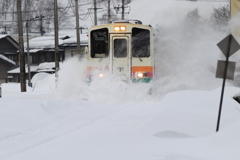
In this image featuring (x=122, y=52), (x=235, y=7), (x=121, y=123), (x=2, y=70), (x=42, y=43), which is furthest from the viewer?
(x=42, y=43)

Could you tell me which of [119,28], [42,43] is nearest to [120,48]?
[119,28]

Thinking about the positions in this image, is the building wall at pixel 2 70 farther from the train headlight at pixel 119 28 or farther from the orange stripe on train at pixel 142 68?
the orange stripe on train at pixel 142 68

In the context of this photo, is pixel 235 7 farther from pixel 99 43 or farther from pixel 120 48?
pixel 99 43

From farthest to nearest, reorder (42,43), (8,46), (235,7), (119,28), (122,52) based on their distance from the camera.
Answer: (42,43) → (8,46) → (235,7) → (122,52) → (119,28)

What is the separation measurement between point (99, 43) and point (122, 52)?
0.91 metres

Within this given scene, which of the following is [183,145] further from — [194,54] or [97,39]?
[194,54]

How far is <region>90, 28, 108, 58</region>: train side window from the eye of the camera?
45.6ft

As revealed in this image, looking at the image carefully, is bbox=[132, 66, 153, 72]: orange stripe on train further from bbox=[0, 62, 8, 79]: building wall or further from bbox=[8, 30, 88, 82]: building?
bbox=[8, 30, 88, 82]: building

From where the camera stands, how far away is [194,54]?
1983cm

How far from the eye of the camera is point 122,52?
13.9 metres

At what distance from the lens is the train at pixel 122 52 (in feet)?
44.9

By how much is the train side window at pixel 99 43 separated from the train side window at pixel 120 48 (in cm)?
36

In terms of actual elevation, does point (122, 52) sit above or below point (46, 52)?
above

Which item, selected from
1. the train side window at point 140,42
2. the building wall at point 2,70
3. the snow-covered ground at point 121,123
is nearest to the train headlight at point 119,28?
the train side window at point 140,42
